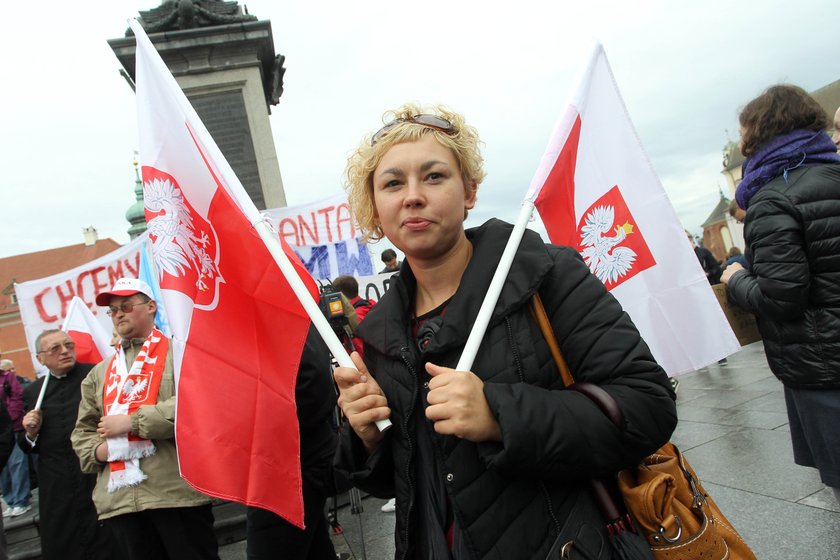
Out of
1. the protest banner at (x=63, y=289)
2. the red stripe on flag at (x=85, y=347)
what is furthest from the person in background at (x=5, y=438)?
the protest banner at (x=63, y=289)

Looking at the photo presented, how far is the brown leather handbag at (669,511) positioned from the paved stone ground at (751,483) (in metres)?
2.26

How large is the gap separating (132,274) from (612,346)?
21.3 feet

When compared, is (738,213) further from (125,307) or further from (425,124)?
(125,307)

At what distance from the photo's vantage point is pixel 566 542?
1.27m

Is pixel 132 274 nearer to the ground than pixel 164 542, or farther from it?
farther from it

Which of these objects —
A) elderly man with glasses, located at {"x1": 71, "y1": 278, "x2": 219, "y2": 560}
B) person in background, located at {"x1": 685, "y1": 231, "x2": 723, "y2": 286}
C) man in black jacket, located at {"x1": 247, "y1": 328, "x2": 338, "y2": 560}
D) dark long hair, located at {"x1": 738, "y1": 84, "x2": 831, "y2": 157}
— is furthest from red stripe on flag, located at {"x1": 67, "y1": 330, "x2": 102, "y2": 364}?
person in background, located at {"x1": 685, "y1": 231, "x2": 723, "y2": 286}

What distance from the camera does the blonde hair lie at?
1.63 meters

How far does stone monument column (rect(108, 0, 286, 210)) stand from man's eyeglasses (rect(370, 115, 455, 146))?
17.2ft

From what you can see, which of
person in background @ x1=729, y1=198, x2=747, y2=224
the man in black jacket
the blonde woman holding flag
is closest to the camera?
the blonde woman holding flag

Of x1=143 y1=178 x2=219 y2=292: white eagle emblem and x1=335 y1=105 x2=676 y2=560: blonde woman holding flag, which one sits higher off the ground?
x1=143 y1=178 x2=219 y2=292: white eagle emblem

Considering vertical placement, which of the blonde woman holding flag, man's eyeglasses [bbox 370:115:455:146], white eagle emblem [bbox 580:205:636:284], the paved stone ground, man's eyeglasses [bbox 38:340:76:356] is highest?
man's eyeglasses [bbox 38:340:76:356]

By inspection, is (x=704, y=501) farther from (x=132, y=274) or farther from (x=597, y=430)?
(x=132, y=274)

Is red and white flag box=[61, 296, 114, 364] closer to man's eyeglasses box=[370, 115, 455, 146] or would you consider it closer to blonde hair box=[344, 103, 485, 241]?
blonde hair box=[344, 103, 485, 241]

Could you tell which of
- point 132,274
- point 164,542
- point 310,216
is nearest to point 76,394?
point 164,542
